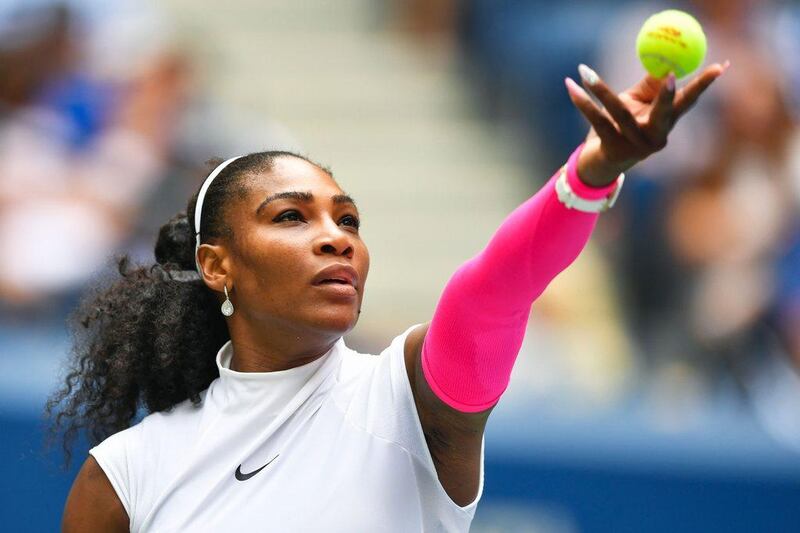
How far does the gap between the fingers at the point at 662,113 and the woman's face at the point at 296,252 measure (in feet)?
2.54

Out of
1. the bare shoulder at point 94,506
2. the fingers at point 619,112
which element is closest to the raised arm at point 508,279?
the fingers at point 619,112

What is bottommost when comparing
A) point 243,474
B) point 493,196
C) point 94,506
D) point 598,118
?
point 493,196

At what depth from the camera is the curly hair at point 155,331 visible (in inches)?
112

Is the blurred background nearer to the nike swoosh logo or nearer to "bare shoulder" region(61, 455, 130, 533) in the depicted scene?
"bare shoulder" region(61, 455, 130, 533)

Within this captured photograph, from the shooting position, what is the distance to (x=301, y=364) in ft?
8.80

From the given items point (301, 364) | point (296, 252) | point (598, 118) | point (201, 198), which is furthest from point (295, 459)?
point (598, 118)

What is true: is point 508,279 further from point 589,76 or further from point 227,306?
point 227,306

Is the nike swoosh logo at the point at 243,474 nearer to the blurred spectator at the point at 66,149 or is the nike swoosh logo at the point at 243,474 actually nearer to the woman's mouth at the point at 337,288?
the woman's mouth at the point at 337,288

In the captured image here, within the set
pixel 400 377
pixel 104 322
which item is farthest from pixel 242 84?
pixel 400 377

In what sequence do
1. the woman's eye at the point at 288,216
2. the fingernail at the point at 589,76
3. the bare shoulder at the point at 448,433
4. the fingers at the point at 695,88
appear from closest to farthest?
the fingers at the point at 695,88, the fingernail at the point at 589,76, the bare shoulder at the point at 448,433, the woman's eye at the point at 288,216

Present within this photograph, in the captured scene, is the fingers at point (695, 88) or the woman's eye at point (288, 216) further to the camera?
the woman's eye at point (288, 216)

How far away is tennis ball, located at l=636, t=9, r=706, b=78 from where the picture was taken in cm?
205

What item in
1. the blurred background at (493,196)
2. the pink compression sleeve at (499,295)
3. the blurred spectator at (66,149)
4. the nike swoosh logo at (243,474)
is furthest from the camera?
the blurred spectator at (66,149)

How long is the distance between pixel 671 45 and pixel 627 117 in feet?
0.48
